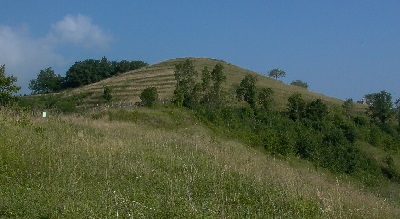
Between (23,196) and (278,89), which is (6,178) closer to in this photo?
(23,196)

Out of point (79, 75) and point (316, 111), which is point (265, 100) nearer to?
point (316, 111)

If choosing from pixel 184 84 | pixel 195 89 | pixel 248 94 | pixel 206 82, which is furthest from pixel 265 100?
pixel 184 84

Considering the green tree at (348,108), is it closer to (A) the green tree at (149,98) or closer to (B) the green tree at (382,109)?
(B) the green tree at (382,109)

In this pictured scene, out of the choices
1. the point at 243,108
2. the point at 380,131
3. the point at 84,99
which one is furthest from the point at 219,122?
the point at 84,99

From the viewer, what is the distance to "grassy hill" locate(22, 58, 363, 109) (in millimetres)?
60878

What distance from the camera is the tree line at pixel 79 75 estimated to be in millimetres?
99562

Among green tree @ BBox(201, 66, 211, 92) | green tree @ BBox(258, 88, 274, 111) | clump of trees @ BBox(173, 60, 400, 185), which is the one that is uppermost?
green tree @ BBox(201, 66, 211, 92)

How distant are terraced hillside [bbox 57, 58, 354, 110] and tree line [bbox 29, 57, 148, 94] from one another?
49.3 feet

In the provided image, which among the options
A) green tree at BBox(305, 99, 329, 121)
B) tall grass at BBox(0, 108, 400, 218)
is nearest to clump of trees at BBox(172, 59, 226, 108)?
green tree at BBox(305, 99, 329, 121)

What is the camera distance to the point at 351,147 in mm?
Result: 45875

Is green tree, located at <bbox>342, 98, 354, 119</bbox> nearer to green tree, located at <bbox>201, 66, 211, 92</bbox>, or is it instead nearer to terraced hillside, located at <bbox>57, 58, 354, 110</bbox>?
terraced hillside, located at <bbox>57, 58, 354, 110</bbox>

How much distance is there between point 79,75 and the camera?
99.9 m

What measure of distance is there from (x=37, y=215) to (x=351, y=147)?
4127 cm

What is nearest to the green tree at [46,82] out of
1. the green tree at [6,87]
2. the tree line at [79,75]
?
the tree line at [79,75]
